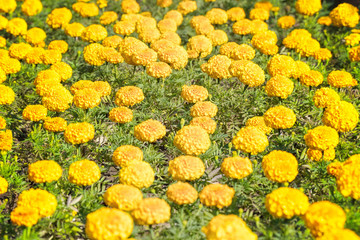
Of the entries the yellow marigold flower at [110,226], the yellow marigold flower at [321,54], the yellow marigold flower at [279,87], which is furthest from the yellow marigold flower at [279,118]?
the yellow marigold flower at [110,226]

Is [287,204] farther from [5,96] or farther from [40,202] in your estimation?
[5,96]

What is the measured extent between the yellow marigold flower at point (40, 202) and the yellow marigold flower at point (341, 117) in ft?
9.96

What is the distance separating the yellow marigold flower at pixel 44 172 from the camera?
14.4 ft

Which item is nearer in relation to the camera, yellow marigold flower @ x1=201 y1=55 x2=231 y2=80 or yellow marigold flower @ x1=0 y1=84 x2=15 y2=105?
yellow marigold flower @ x1=0 y1=84 x2=15 y2=105

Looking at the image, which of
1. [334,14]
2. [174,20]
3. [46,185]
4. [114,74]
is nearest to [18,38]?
[114,74]

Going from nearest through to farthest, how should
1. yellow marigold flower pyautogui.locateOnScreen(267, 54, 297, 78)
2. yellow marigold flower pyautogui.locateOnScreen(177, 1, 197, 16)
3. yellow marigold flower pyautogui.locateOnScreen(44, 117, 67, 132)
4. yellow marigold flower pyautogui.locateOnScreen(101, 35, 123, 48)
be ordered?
yellow marigold flower pyautogui.locateOnScreen(44, 117, 67, 132), yellow marigold flower pyautogui.locateOnScreen(267, 54, 297, 78), yellow marigold flower pyautogui.locateOnScreen(101, 35, 123, 48), yellow marigold flower pyautogui.locateOnScreen(177, 1, 197, 16)

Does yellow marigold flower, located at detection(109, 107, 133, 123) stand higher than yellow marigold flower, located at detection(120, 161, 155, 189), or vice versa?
yellow marigold flower, located at detection(109, 107, 133, 123)

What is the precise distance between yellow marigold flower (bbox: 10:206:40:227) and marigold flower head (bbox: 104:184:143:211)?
638mm

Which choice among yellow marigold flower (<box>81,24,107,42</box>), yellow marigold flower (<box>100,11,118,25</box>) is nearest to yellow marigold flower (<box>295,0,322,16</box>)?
yellow marigold flower (<box>100,11,118,25</box>)

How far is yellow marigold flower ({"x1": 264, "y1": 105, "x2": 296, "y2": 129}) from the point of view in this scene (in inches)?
196

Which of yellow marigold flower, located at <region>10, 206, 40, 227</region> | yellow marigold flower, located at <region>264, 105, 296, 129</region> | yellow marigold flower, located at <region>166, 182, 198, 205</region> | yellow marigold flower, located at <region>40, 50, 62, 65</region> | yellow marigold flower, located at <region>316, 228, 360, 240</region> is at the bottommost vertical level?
yellow marigold flower, located at <region>10, 206, 40, 227</region>

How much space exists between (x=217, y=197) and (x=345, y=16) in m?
4.93

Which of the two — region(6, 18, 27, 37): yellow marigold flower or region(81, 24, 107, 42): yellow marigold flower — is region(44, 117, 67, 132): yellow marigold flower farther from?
region(6, 18, 27, 37): yellow marigold flower

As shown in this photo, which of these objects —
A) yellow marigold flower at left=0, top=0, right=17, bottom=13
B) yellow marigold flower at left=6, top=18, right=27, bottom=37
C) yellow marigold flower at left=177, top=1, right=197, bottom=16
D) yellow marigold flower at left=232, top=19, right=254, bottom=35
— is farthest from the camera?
yellow marigold flower at left=177, top=1, right=197, bottom=16
